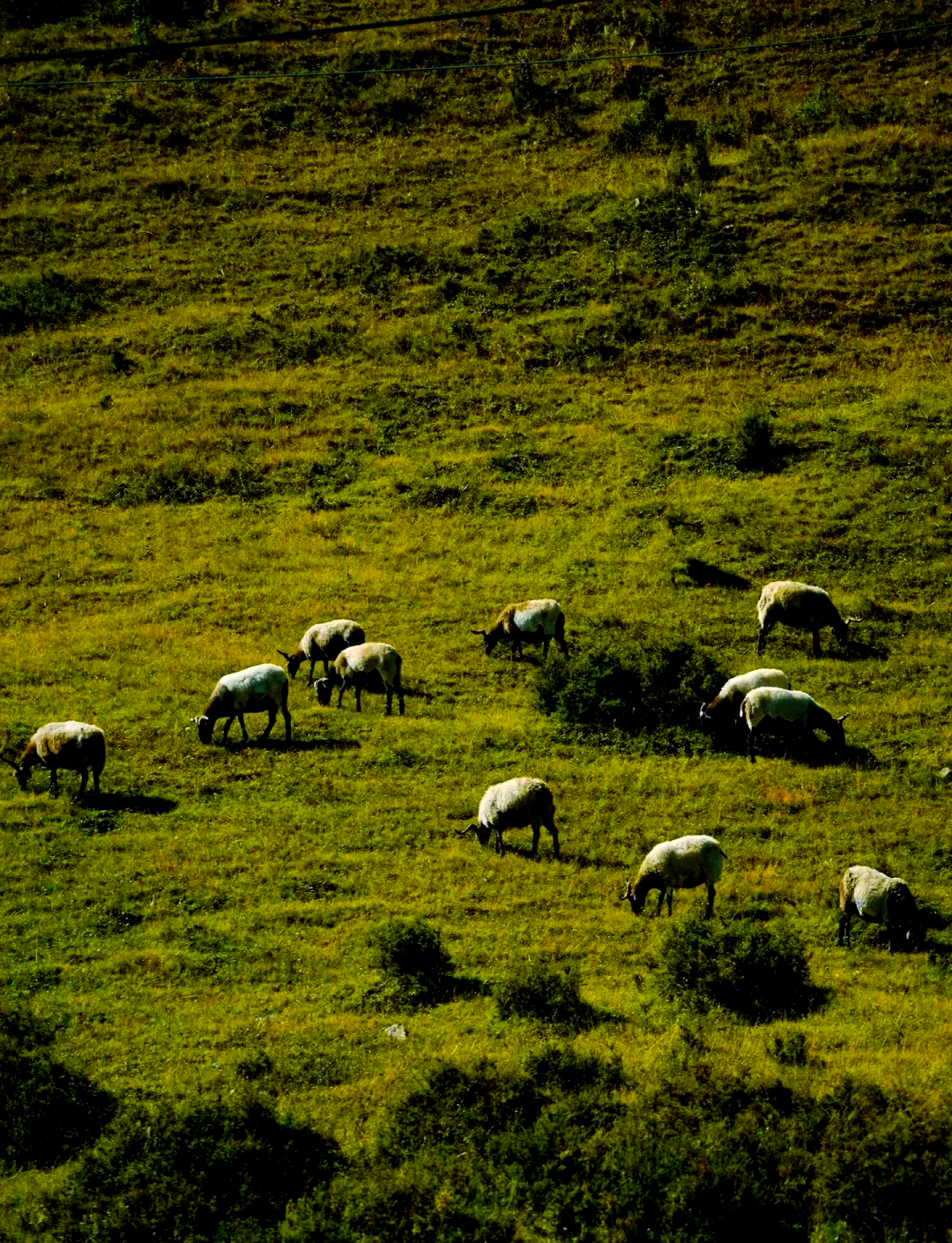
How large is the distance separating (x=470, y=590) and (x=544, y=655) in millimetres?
5546

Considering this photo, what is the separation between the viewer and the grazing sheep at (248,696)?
28.1 m

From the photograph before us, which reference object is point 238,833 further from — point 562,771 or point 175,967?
point 562,771

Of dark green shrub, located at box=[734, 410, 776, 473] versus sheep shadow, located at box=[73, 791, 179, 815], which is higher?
dark green shrub, located at box=[734, 410, 776, 473]

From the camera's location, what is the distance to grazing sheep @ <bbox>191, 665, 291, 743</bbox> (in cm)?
2811

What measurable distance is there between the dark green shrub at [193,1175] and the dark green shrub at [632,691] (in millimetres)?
15250

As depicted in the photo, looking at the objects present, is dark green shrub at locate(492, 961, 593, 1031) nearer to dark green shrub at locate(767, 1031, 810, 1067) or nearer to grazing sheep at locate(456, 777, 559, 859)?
dark green shrub at locate(767, 1031, 810, 1067)

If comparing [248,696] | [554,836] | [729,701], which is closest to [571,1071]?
[554,836]

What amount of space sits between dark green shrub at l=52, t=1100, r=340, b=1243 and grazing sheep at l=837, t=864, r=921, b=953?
9.28 meters

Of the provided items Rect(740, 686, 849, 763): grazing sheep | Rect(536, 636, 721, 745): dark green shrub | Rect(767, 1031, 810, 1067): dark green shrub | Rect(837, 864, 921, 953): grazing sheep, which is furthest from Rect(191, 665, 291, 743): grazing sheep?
Rect(767, 1031, 810, 1067): dark green shrub

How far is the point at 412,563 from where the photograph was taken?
40500 mm

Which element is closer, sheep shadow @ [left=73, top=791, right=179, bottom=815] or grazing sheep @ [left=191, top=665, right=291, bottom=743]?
sheep shadow @ [left=73, top=791, right=179, bottom=815]

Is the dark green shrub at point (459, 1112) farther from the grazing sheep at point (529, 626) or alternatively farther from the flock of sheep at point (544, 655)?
the grazing sheep at point (529, 626)

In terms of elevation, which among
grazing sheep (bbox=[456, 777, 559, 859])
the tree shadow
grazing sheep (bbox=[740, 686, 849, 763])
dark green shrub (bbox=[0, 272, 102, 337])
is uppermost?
dark green shrub (bbox=[0, 272, 102, 337])

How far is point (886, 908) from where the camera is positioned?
770 inches
